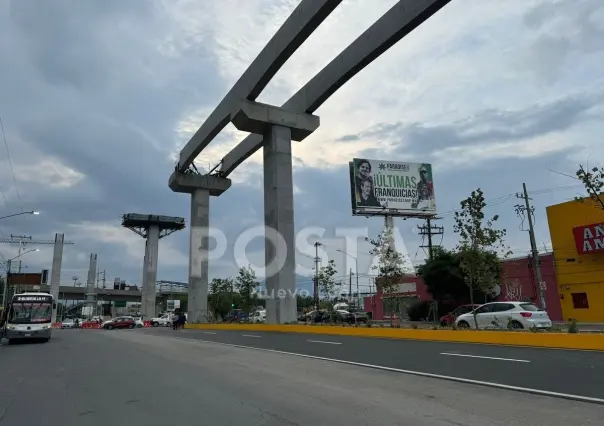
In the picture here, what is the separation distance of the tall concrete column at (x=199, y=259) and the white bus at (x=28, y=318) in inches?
748

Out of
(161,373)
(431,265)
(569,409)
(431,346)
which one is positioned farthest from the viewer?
(431,265)

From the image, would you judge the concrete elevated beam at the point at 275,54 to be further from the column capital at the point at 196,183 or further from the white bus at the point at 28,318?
the white bus at the point at 28,318

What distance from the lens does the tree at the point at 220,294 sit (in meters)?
58.9

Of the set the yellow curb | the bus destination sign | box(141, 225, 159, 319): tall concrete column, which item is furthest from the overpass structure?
box(141, 225, 159, 319): tall concrete column

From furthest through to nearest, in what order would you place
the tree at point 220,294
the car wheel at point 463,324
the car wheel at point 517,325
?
the tree at point 220,294 < the car wheel at point 463,324 < the car wheel at point 517,325

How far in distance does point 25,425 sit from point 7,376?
6337 mm

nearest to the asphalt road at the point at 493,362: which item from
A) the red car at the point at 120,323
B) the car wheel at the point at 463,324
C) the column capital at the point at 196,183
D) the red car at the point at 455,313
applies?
the car wheel at the point at 463,324

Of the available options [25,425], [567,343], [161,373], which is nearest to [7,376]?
[161,373]

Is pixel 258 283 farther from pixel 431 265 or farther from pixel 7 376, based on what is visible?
pixel 7 376

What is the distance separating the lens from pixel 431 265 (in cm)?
4206

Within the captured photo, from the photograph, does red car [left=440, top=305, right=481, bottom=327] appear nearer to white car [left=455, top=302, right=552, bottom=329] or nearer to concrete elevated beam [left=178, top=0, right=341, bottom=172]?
white car [left=455, top=302, right=552, bottom=329]

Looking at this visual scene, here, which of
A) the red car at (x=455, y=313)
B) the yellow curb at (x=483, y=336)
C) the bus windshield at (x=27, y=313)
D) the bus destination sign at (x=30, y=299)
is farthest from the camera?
the red car at (x=455, y=313)

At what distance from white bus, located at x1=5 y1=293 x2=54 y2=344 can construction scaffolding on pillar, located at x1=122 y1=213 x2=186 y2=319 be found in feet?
179

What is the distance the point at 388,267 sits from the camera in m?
27.3
